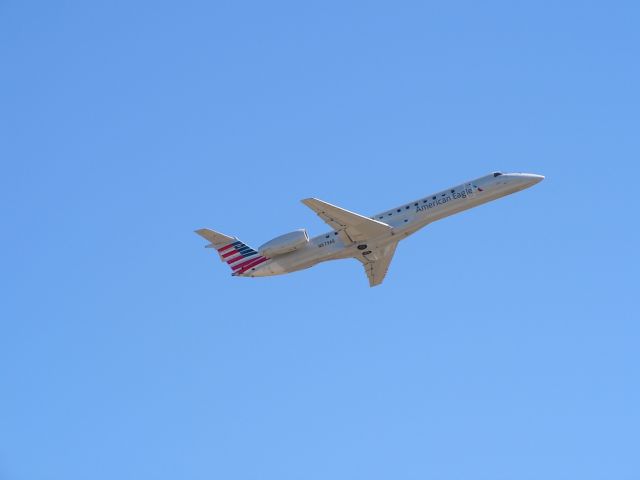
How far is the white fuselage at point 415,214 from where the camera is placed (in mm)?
63531

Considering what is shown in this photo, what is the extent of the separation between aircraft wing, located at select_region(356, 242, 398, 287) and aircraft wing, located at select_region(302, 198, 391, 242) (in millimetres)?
3767

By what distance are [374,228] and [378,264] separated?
5.74 metres

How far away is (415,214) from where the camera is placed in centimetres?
6366

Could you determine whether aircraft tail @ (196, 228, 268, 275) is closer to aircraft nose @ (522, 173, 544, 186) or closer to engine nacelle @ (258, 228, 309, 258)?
engine nacelle @ (258, 228, 309, 258)

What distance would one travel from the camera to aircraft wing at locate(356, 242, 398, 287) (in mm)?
67750

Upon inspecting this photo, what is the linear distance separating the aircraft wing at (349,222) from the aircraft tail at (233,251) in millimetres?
5727

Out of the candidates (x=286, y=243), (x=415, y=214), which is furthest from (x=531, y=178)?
(x=286, y=243)

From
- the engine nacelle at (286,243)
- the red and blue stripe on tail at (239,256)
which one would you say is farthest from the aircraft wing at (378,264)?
the red and blue stripe on tail at (239,256)

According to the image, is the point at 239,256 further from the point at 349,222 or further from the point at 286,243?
the point at 349,222

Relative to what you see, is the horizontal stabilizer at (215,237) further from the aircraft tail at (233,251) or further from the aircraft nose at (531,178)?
the aircraft nose at (531,178)

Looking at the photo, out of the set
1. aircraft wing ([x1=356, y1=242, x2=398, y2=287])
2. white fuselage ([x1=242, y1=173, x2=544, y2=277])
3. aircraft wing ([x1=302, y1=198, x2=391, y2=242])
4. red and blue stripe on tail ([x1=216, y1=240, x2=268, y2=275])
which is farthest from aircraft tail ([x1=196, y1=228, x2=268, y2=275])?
aircraft wing ([x1=356, y1=242, x2=398, y2=287])

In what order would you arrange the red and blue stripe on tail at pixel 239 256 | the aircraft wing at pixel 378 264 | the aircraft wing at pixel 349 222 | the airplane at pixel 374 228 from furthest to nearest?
the aircraft wing at pixel 378 264
the red and blue stripe on tail at pixel 239 256
the airplane at pixel 374 228
the aircraft wing at pixel 349 222

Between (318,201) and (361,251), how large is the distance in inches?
210

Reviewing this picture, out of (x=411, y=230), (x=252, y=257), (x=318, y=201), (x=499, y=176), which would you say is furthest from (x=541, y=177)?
(x=252, y=257)
